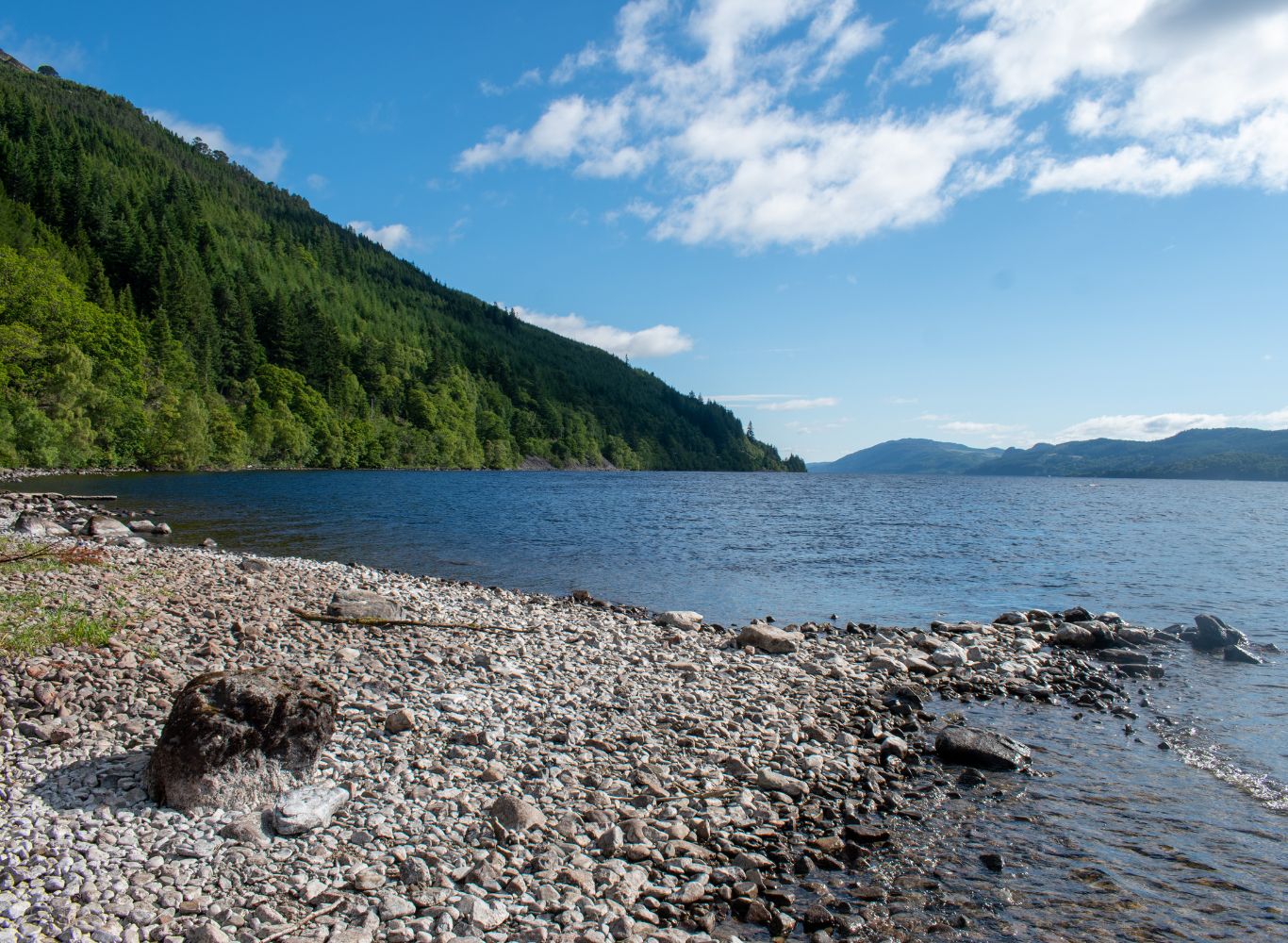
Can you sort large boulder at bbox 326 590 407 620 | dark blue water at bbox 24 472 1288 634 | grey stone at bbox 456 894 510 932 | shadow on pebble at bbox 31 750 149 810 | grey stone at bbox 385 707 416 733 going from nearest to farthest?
grey stone at bbox 456 894 510 932
shadow on pebble at bbox 31 750 149 810
grey stone at bbox 385 707 416 733
large boulder at bbox 326 590 407 620
dark blue water at bbox 24 472 1288 634

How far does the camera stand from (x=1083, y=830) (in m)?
8.66

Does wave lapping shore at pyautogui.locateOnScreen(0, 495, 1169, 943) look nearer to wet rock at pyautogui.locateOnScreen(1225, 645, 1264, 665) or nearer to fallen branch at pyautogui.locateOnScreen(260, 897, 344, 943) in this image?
fallen branch at pyautogui.locateOnScreen(260, 897, 344, 943)

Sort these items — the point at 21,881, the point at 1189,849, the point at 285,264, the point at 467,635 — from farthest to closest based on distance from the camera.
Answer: the point at 285,264, the point at 467,635, the point at 1189,849, the point at 21,881

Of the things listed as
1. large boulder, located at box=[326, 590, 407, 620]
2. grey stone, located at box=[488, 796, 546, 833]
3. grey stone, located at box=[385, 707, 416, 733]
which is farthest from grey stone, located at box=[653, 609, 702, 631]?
grey stone, located at box=[488, 796, 546, 833]

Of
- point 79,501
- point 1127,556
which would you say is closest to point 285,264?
point 79,501

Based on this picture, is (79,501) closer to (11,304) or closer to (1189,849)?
(11,304)

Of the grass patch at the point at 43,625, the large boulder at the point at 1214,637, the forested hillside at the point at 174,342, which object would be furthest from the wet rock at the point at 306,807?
the forested hillside at the point at 174,342

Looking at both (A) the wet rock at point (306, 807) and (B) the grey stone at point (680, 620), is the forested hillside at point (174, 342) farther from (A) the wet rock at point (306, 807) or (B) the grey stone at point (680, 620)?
(A) the wet rock at point (306, 807)

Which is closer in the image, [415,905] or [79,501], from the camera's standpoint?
[415,905]

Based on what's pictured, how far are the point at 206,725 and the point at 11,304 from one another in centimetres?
6779

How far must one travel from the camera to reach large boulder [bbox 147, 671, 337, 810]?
7.09 metres

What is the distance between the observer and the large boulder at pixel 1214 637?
18.4 metres

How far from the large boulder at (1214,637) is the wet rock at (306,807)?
70.1 feet

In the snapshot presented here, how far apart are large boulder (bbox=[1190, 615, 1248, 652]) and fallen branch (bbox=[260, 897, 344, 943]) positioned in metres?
21.6
